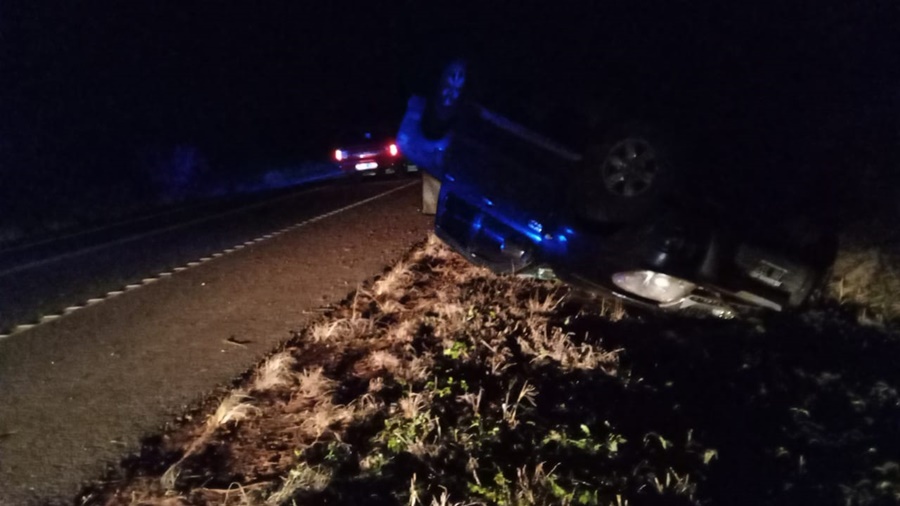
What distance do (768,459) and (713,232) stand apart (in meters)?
1.76

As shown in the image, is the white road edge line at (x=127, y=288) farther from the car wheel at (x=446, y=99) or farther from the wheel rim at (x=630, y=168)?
the wheel rim at (x=630, y=168)

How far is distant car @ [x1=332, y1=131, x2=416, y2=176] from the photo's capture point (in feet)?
69.4

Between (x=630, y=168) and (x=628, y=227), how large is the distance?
44cm

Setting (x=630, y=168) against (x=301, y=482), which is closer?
(x=301, y=482)

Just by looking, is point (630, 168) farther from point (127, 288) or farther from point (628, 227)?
point (127, 288)

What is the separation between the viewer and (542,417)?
4812mm

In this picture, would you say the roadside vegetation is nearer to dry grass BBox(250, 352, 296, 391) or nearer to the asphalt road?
dry grass BBox(250, 352, 296, 391)

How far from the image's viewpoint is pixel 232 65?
118ft

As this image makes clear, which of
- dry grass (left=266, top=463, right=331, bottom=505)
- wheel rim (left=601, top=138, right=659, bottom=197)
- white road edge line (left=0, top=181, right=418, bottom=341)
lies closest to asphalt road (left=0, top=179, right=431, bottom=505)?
white road edge line (left=0, top=181, right=418, bottom=341)

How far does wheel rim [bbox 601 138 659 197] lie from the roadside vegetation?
3.85ft

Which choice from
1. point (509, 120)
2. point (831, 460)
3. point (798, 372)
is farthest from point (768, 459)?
point (509, 120)

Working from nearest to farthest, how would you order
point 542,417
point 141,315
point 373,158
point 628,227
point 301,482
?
point 301,482, point 542,417, point 628,227, point 141,315, point 373,158

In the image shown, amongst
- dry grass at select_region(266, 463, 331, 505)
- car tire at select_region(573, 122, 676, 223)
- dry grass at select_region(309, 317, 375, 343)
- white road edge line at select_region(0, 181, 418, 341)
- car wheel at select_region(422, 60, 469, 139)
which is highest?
car wheel at select_region(422, 60, 469, 139)

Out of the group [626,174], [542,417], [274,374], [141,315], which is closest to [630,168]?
[626,174]
